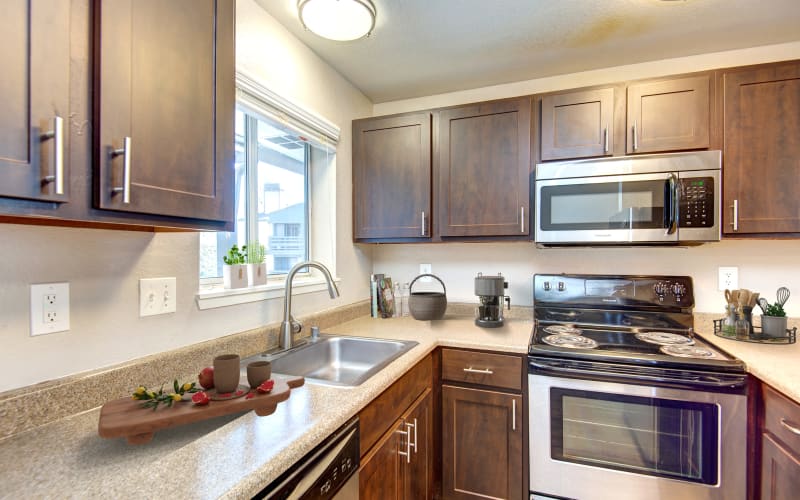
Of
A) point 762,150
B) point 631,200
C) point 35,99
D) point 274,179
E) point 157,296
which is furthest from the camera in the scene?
point 274,179

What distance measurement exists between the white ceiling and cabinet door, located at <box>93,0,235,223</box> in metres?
0.78

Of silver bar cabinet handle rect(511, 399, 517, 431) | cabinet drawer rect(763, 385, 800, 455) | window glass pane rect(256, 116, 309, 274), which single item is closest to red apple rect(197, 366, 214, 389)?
window glass pane rect(256, 116, 309, 274)

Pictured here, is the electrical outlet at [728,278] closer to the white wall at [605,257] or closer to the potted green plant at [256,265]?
the white wall at [605,257]

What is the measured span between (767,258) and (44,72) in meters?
2.82

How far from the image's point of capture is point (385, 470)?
1238mm

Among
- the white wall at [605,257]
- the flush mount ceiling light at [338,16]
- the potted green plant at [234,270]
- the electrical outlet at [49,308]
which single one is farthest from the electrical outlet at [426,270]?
the electrical outlet at [49,308]

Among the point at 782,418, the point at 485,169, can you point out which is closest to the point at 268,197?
the point at 485,169

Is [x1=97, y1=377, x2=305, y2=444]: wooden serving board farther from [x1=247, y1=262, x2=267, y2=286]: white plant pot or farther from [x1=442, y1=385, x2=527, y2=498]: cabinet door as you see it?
[x1=442, y1=385, x2=527, y2=498]: cabinet door

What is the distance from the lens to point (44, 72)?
63 centimetres

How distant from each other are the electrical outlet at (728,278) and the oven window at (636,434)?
2.82ft

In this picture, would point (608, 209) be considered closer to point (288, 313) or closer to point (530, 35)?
point (530, 35)

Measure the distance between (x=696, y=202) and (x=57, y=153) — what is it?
217cm

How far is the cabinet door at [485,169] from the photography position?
6.44 feet

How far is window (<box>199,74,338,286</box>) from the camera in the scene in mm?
1489
